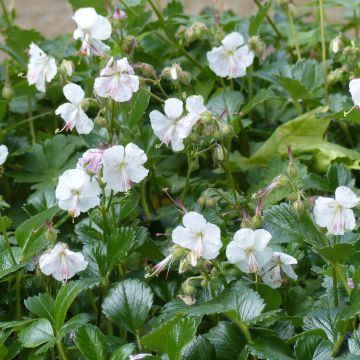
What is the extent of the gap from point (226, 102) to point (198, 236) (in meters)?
0.56

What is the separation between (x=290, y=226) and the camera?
1103 millimetres

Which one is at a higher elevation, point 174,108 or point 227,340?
point 174,108

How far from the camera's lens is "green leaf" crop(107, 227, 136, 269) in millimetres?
1152

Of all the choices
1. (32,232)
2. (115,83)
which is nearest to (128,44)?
(115,83)

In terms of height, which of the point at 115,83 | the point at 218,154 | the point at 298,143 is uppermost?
the point at 115,83

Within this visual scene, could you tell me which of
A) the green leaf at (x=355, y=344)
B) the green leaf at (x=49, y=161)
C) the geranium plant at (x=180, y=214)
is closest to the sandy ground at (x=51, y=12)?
the geranium plant at (x=180, y=214)

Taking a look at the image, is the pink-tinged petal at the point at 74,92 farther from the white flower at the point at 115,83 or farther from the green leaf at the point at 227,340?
the green leaf at the point at 227,340

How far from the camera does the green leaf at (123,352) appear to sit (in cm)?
100

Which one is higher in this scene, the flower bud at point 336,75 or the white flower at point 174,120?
the white flower at point 174,120

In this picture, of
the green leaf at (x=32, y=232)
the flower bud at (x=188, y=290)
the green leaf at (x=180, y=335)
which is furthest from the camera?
the green leaf at (x=32, y=232)

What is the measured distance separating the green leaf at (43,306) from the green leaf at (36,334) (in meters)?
0.02

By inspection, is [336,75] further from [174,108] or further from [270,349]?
[270,349]

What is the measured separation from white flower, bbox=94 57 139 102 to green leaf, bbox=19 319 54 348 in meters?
0.30

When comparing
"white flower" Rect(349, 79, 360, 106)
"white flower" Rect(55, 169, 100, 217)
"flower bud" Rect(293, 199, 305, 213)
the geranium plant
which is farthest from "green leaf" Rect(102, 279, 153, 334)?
"white flower" Rect(349, 79, 360, 106)
